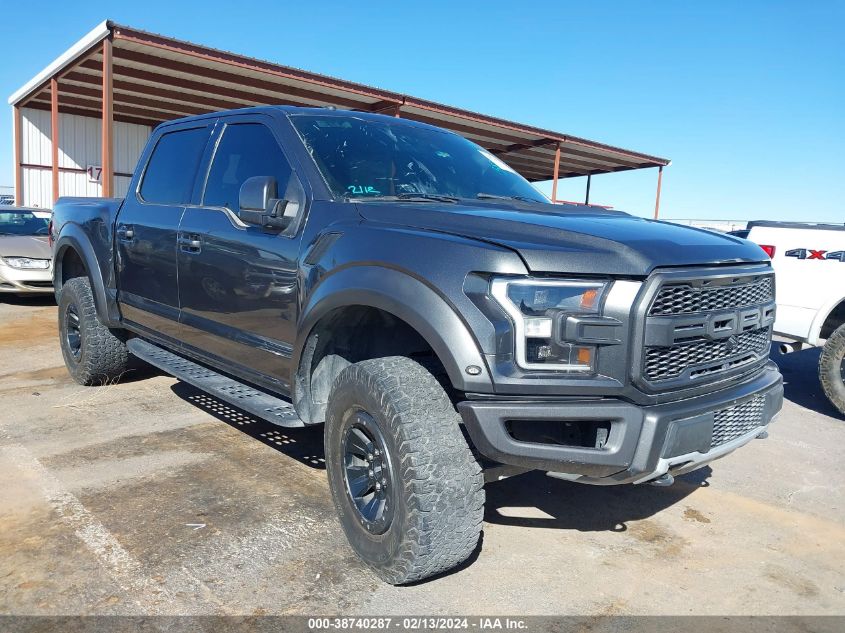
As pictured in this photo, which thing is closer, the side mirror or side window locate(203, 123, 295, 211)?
the side mirror

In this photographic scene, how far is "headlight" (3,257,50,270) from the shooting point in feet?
30.8

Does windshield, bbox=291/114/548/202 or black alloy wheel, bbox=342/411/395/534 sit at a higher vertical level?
windshield, bbox=291/114/548/202

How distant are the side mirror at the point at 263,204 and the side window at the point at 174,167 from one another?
3.44 feet

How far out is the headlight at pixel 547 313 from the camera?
2.21m

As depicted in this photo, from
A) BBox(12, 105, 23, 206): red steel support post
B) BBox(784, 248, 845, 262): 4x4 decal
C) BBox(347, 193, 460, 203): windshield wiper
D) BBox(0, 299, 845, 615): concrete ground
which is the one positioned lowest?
BBox(0, 299, 845, 615): concrete ground

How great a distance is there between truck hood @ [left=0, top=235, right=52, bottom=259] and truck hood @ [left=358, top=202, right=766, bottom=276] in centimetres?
849

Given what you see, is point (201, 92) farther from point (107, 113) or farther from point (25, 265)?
point (25, 265)

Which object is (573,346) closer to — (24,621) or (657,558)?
(657,558)

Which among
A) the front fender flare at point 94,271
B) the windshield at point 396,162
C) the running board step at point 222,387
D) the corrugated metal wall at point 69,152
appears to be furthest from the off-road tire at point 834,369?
the corrugated metal wall at point 69,152

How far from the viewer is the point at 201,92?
15.5 metres

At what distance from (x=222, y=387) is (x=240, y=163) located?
1.22m

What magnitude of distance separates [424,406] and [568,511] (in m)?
1.39

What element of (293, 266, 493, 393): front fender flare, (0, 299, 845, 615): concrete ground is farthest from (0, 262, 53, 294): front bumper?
(293, 266, 493, 393): front fender flare

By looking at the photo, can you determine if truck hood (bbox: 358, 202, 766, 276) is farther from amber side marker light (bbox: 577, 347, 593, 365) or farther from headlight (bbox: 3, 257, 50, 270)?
headlight (bbox: 3, 257, 50, 270)
